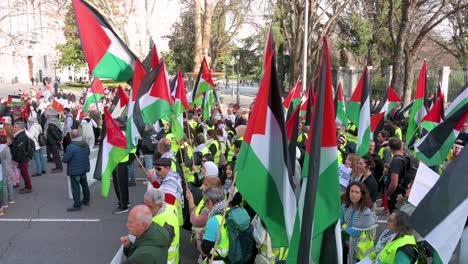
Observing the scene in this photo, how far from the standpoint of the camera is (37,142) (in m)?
11.1

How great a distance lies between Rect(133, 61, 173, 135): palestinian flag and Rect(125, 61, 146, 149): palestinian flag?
12cm

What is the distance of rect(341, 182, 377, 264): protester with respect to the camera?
15.6 feet

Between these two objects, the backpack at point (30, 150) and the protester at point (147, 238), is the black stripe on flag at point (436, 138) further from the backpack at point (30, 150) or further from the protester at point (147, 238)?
the backpack at point (30, 150)

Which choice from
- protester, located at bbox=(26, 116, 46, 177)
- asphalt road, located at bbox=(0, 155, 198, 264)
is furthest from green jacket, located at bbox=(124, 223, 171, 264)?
protester, located at bbox=(26, 116, 46, 177)

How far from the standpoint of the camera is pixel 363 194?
4.82 meters

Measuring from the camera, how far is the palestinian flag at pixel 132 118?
6.58m

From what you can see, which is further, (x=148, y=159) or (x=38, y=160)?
(x=38, y=160)

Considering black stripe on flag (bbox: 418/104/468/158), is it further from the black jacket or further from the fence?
the fence

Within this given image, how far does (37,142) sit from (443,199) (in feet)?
32.8

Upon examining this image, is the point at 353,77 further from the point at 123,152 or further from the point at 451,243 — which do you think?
the point at 451,243

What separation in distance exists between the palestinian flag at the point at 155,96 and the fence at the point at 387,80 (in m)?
14.1

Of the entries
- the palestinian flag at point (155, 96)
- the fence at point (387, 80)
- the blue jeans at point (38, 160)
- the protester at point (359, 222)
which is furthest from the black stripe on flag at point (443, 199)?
the fence at point (387, 80)

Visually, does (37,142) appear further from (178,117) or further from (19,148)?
(178,117)

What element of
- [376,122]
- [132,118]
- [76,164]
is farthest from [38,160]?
[376,122]
